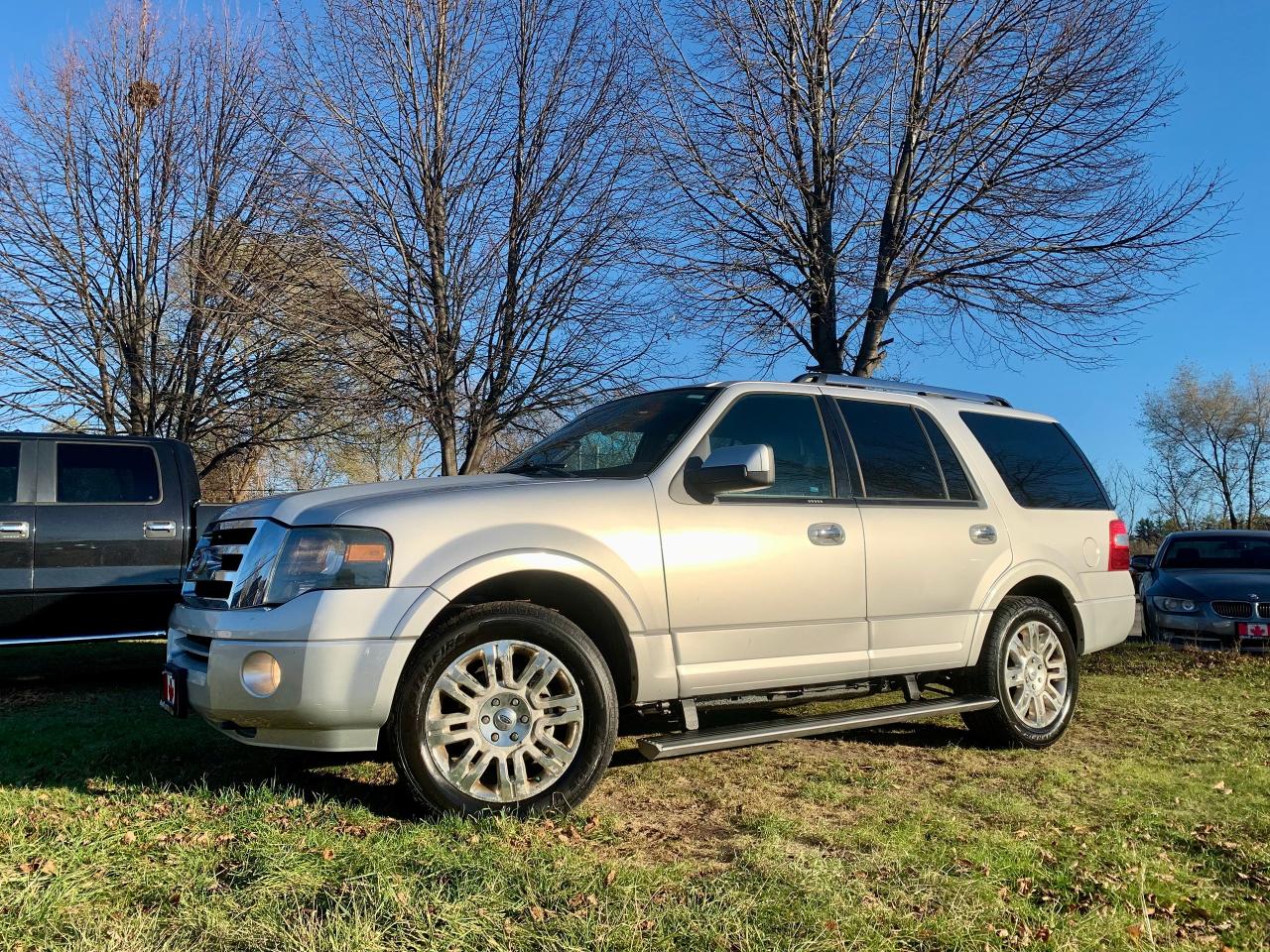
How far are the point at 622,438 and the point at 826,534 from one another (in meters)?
1.09

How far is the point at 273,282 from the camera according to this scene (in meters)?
11.9

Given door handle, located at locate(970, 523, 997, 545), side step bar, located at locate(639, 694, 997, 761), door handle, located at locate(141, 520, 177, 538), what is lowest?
side step bar, located at locate(639, 694, 997, 761)

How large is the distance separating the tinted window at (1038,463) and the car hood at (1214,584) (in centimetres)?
474

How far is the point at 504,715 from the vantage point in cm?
380

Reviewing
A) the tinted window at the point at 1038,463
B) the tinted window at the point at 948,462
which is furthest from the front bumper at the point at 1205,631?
the tinted window at the point at 948,462

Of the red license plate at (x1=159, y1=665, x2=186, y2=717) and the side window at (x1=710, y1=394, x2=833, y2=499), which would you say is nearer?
the red license plate at (x1=159, y1=665, x2=186, y2=717)

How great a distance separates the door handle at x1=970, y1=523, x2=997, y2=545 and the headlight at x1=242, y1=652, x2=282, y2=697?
3.61 metres

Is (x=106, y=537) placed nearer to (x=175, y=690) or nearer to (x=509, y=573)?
(x=175, y=690)

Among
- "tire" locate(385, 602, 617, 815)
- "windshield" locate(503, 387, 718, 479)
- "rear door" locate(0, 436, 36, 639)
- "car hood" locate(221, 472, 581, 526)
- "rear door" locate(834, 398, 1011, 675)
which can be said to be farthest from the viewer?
"rear door" locate(0, 436, 36, 639)

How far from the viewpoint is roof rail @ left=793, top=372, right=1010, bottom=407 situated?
5195mm

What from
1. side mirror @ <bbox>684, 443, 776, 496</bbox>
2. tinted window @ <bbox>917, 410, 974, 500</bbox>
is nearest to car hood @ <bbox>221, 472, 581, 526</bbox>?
side mirror @ <bbox>684, 443, 776, 496</bbox>

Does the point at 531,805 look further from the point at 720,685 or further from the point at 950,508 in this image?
the point at 950,508

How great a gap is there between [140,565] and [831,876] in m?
5.87

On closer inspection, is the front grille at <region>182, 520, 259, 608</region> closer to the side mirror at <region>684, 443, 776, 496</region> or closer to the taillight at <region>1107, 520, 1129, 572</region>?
the side mirror at <region>684, 443, 776, 496</region>
